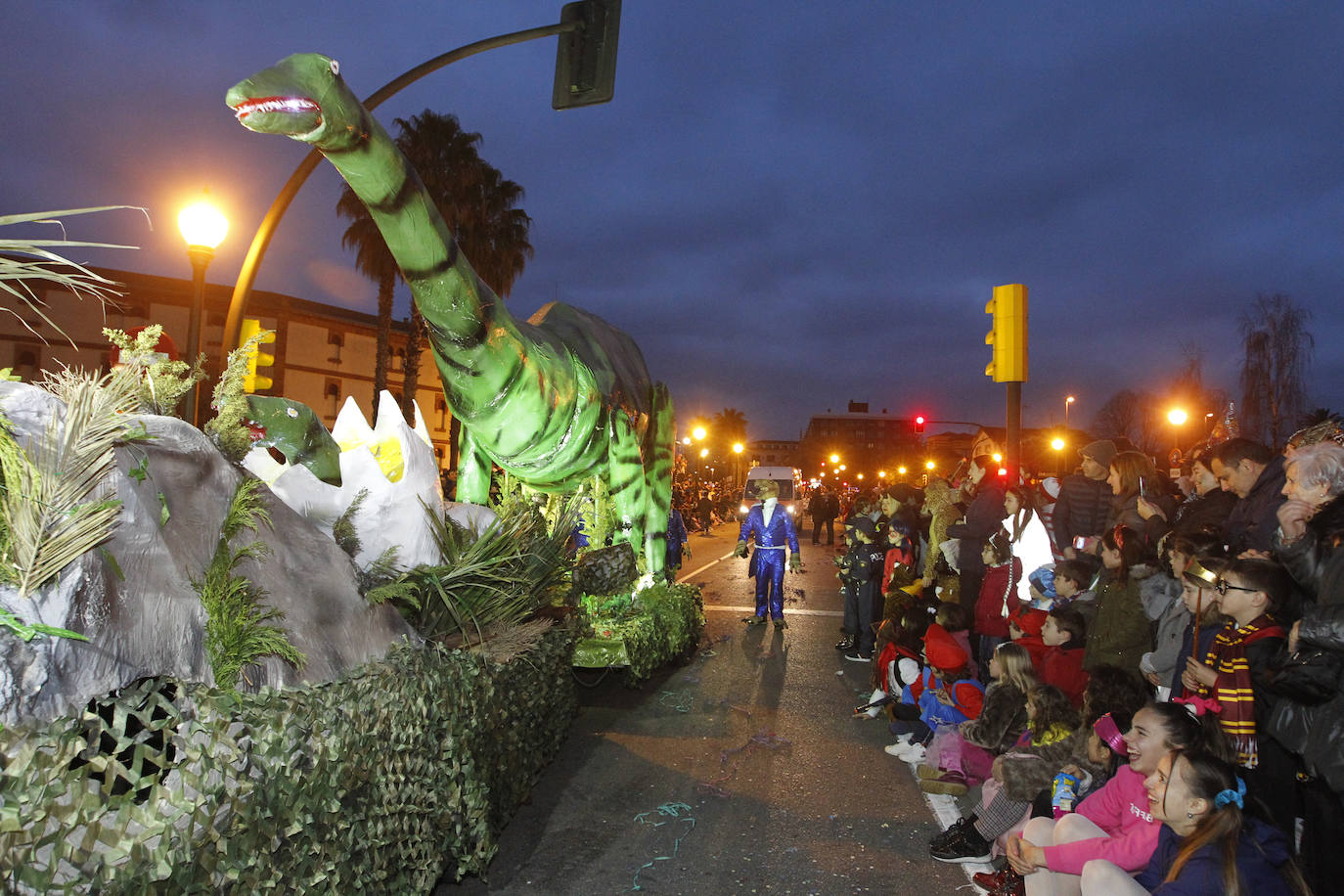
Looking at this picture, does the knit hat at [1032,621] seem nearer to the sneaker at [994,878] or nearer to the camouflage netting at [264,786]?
the sneaker at [994,878]

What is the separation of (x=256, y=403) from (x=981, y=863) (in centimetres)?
374

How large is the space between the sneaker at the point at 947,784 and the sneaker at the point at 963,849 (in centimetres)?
69

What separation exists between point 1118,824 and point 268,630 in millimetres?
3006

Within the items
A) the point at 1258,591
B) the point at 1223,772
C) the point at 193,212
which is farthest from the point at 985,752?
the point at 193,212

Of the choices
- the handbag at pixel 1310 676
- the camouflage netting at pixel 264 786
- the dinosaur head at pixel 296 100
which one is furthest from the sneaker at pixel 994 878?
the dinosaur head at pixel 296 100

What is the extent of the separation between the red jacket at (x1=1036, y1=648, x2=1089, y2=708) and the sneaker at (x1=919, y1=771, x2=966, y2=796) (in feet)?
2.29

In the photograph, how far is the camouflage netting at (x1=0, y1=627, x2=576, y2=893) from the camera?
174 centimetres

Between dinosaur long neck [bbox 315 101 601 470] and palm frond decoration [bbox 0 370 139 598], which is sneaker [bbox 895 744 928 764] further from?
palm frond decoration [bbox 0 370 139 598]

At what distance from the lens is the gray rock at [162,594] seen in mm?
1915

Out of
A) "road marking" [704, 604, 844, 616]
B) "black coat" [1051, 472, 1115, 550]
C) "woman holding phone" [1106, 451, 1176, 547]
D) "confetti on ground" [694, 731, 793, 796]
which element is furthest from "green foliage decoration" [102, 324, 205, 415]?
"road marking" [704, 604, 844, 616]

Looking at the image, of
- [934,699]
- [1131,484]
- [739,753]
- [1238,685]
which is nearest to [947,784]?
[934,699]

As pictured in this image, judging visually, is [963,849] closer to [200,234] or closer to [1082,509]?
[1082,509]

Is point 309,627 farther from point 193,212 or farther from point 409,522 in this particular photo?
point 193,212

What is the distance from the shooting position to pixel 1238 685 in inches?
121
